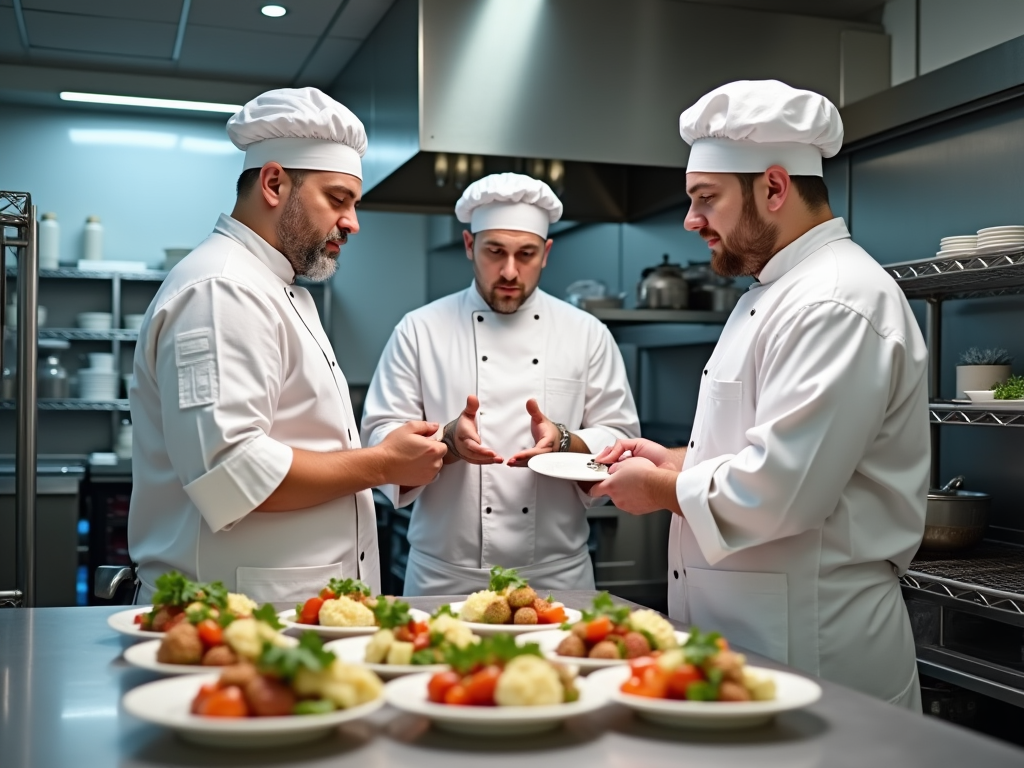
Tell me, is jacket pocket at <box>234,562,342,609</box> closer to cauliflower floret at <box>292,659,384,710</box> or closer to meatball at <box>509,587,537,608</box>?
meatball at <box>509,587,537,608</box>

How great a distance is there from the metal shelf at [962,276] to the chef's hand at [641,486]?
1.18 metres

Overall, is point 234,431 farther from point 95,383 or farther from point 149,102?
point 149,102

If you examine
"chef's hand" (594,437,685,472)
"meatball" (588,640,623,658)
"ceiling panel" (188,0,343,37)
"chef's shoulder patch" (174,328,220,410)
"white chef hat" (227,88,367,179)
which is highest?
"ceiling panel" (188,0,343,37)

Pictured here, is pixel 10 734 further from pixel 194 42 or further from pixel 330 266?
pixel 194 42

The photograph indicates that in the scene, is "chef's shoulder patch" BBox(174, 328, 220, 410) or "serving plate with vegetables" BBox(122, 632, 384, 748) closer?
"serving plate with vegetables" BBox(122, 632, 384, 748)

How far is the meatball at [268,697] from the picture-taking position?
1.05 m

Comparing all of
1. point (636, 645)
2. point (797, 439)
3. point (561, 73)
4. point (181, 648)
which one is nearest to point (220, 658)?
point (181, 648)

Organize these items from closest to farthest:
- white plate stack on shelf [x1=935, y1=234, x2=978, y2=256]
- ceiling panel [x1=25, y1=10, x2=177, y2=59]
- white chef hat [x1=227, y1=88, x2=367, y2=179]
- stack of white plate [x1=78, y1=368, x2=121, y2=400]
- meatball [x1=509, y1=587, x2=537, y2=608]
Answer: meatball [x1=509, y1=587, x2=537, y2=608] < white chef hat [x1=227, y1=88, x2=367, y2=179] < white plate stack on shelf [x1=935, y1=234, x2=978, y2=256] < ceiling panel [x1=25, y1=10, x2=177, y2=59] < stack of white plate [x1=78, y1=368, x2=121, y2=400]

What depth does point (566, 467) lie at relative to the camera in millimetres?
2141

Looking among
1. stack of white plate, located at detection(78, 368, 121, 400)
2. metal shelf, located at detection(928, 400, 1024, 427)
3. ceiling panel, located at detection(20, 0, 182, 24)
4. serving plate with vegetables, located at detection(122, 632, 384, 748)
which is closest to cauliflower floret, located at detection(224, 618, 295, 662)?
serving plate with vegetables, located at detection(122, 632, 384, 748)

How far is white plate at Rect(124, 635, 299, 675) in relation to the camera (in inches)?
49.3

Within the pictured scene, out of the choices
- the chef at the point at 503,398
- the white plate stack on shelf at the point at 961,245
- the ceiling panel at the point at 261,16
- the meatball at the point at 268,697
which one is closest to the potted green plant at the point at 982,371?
the white plate stack on shelf at the point at 961,245

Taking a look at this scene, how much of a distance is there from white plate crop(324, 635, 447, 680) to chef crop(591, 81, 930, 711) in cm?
61

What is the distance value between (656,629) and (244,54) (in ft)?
14.2
